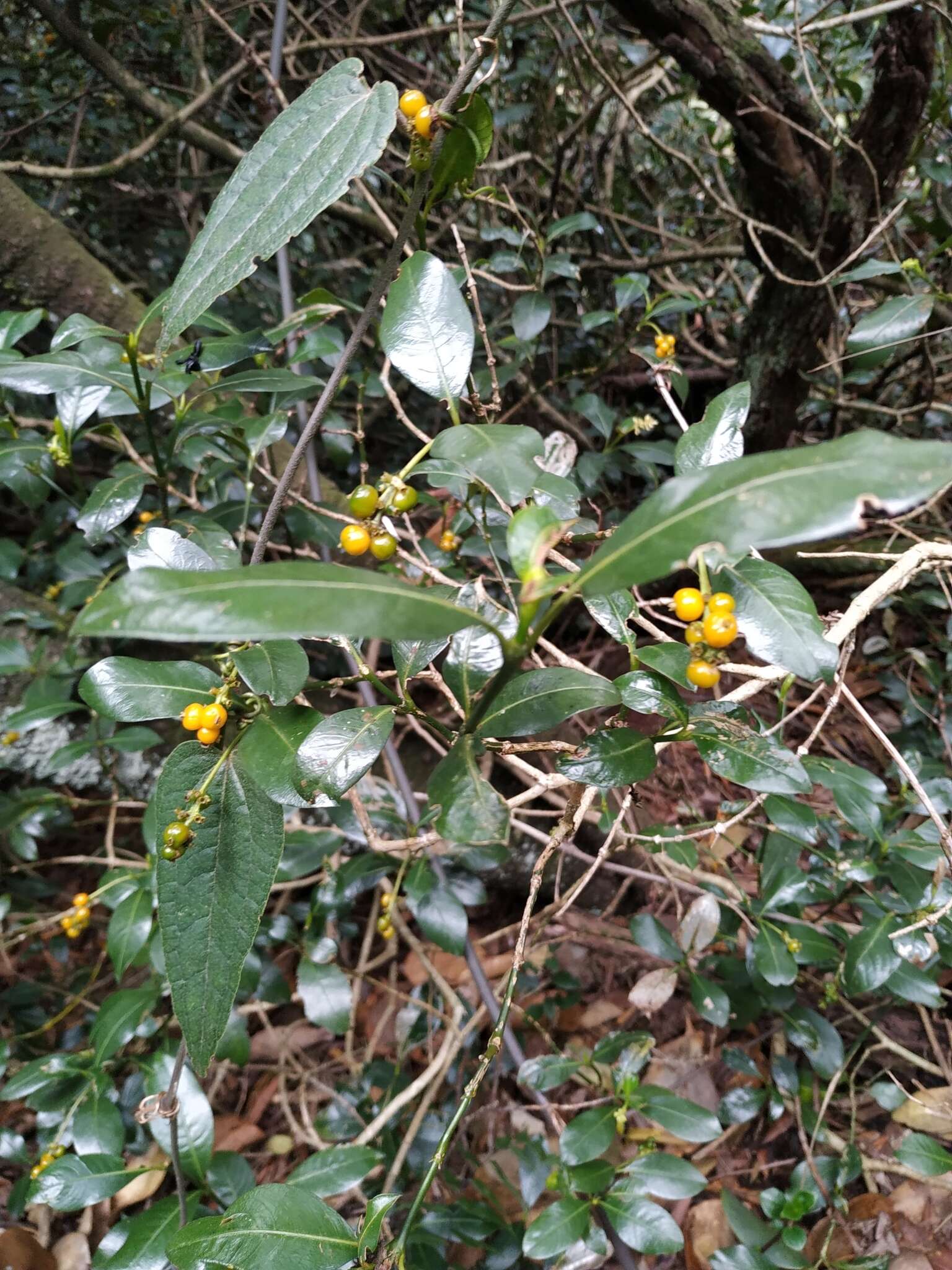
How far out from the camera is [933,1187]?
956 millimetres

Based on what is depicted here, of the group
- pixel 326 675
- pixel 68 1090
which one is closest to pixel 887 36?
pixel 326 675

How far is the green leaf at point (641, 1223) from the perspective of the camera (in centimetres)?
73

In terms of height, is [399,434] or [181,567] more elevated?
[181,567]

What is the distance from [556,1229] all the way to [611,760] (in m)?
0.61

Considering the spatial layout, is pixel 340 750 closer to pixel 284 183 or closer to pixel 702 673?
pixel 702 673

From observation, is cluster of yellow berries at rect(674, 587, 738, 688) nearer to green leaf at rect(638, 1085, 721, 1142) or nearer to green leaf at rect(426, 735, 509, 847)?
green leaf at rect(426, 735, 509, 847)

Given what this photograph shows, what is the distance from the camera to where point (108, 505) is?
853 millimetres

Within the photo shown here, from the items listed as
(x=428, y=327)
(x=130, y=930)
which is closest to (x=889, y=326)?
(x=428, y=327)

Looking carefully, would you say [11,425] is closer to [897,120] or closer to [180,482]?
[180,482]

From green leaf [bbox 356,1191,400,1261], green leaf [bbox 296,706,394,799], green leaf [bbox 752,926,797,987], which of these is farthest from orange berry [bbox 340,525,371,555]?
green leaf [bbox 752,926,797,987]

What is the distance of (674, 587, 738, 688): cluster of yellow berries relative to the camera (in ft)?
1.39

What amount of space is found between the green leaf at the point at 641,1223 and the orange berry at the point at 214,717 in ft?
2.37

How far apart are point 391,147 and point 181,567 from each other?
1383 mm

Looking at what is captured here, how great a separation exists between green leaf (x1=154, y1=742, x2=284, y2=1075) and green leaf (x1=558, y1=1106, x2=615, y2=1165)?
0.54 m
